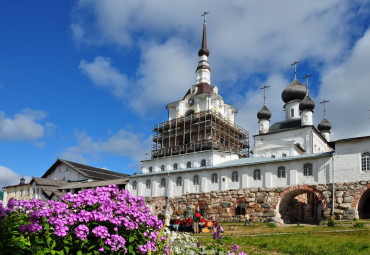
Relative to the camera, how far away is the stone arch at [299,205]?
85.7 feet

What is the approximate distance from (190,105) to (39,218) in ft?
146

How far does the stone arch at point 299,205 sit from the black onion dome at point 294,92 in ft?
54.1

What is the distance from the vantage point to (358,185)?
23609 mm

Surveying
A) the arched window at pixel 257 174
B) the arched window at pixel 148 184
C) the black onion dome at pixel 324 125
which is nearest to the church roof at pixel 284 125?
the black onion dome at pixel 324 125

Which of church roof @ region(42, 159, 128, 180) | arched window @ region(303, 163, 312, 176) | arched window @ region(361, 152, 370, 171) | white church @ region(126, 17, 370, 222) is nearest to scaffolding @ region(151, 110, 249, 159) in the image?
white church @ region(126, 17, 370, 222)

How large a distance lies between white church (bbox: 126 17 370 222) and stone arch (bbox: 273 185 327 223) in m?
0.35

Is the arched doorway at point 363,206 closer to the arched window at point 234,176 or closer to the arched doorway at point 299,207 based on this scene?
the arched doorway at point 299,207

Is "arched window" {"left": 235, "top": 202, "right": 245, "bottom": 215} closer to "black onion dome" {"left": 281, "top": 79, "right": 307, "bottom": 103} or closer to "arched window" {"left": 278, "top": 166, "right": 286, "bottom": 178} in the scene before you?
"arched window" {"left": 278, "top": 166, "right": 286, "bottom": 178}

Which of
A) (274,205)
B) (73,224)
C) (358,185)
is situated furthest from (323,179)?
(73,224)

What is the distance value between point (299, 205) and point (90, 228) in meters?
30.1

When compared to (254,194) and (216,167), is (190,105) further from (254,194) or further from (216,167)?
(254,194)

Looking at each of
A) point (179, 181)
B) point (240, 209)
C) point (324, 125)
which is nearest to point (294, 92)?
point (324, 125)

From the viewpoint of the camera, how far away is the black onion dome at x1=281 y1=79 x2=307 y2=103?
45.8 metres

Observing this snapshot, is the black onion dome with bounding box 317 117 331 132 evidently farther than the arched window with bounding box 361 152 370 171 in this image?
Yes
